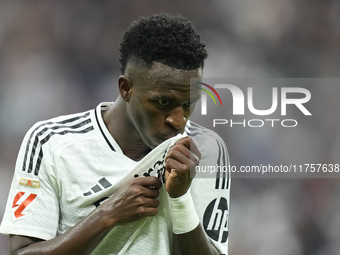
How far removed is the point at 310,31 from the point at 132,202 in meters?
2.59

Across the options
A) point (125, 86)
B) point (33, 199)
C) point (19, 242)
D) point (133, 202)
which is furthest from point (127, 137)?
point (19, 242)

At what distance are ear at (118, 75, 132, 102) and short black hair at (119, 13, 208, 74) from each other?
9cm

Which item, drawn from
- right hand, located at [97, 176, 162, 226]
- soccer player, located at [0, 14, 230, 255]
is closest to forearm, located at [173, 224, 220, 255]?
soccer player, located at [0, 14, 230, 255]

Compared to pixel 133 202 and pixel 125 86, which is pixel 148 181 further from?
pixel 125 86

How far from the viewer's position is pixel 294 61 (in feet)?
11.2

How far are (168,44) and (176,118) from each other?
28 centimetres

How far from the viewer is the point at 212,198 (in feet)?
5.69

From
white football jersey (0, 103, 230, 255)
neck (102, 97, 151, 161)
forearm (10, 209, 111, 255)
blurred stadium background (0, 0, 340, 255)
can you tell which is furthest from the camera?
blurred stadium background (0, 0, 340, 255)

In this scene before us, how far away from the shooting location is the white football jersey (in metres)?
1.63

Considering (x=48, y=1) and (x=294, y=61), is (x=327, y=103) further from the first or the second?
Answer: (x=48, y=1)

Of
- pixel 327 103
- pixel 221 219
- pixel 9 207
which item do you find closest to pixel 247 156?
pixel 327 103

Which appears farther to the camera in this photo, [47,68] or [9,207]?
[47,68]

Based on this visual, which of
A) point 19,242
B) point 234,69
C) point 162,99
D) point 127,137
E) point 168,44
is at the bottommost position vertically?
point 19,242

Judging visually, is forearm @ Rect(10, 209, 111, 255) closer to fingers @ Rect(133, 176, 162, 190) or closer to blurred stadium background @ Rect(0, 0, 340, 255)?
fingers @ Rect(133, 176, 162, 190)
